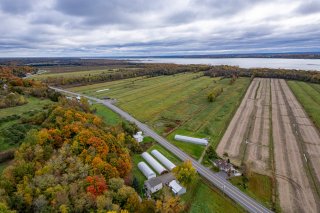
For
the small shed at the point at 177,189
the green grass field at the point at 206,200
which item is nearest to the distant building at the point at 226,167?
the green grass field at the point at 206,200

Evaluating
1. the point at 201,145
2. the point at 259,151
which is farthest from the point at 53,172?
the point at 259,151

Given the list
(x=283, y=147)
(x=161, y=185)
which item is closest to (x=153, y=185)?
(x=161, y=185)

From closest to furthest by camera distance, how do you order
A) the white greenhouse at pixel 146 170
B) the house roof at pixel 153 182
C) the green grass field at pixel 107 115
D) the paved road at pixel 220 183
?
the paved road at pixel 220 183, the house roof at pixel 153 182, the white greenhouse at pixel 146 170, the green grass field at pixel 107 115

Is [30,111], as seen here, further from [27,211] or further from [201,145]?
[201,145]

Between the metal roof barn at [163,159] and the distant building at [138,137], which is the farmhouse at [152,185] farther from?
the distant building at [138,137]

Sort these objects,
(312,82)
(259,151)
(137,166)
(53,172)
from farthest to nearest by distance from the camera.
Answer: (312,82) → (259,151) → (137,166) → (53,172)

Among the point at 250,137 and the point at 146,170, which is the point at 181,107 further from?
the point at 146,170
